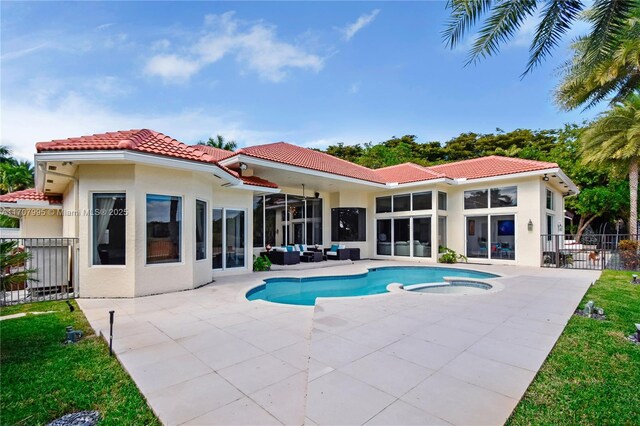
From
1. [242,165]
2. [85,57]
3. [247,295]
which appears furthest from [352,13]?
[247,295]

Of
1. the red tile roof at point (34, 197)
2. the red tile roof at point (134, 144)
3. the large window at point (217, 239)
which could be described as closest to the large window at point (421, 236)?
the large window at point (217, 239)

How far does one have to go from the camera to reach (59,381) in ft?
12.5

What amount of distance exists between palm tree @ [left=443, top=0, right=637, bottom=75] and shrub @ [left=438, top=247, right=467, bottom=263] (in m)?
11.6

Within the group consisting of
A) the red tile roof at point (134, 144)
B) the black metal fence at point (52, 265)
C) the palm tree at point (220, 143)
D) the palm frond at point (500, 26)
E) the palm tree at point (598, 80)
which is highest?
the palm tree at point (220, 143)

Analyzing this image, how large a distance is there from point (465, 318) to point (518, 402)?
319cm

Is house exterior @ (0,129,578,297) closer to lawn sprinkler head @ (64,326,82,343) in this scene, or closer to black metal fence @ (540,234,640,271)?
black metal fence @ (540,234,640,271)

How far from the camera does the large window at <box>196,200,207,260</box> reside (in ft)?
32.2

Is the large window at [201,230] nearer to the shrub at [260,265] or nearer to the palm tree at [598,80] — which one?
the shrub at [260,265]

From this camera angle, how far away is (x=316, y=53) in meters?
15.3

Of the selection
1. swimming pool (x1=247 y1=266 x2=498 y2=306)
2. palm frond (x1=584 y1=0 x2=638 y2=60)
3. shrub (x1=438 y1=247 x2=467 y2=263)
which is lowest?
swimming pool (x1=247 y1=266 x2=498 y2=306)

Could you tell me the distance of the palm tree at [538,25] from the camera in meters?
5.29

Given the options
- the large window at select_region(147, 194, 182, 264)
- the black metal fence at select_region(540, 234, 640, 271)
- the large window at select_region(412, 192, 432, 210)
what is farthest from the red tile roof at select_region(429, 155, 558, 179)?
the large window at select_region(147, 194, 182, 264)

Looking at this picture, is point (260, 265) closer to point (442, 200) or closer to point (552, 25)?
point (442, 200)

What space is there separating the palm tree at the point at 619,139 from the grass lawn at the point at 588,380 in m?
14.5
